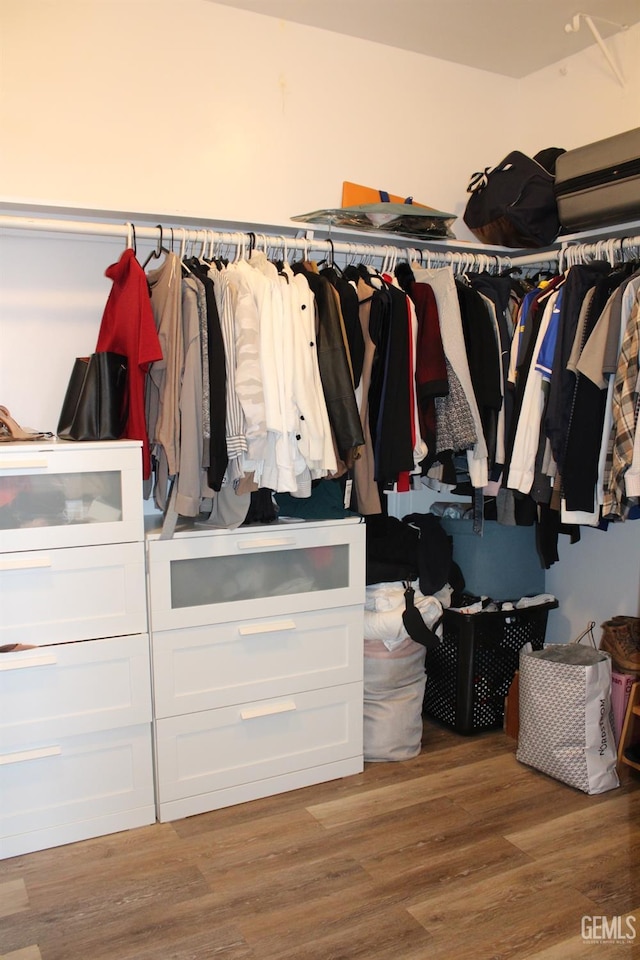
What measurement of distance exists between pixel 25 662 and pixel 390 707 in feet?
4.18

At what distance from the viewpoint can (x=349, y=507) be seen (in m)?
2.57

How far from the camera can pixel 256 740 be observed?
245 cm

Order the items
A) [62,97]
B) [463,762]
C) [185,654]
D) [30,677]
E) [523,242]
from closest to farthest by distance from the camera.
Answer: [30,677]
[185,654]
[62,97]
[463,762]
[523,242]

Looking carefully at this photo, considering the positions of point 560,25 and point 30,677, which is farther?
point 560,25

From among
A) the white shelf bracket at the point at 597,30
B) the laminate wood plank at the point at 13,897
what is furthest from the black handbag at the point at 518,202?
the laminate wood plank at the point at 13,897

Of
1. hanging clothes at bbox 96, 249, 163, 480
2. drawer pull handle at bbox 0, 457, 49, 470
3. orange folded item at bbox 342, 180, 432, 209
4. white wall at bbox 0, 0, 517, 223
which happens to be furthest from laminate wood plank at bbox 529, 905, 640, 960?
orange folded item at bbox 342, 180, 432, 209

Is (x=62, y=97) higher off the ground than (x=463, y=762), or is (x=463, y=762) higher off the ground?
(x=62, y=97)

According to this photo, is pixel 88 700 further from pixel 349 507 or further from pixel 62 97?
pixel 62 97

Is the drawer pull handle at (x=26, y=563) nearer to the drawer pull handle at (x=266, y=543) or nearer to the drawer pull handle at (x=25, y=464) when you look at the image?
the drawer pull handle at (x=25, y=464)

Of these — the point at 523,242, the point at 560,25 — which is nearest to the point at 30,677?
the point at 523,242

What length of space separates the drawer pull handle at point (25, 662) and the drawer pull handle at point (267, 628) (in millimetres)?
583

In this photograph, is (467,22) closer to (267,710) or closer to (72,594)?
(72,594)

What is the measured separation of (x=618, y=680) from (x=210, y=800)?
152cm

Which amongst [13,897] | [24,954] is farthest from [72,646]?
[24,954]
